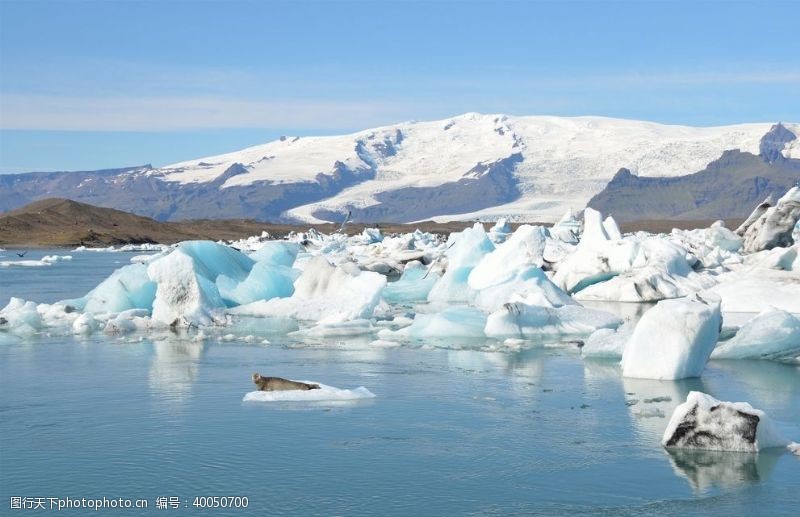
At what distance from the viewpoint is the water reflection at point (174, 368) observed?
36.6 feet

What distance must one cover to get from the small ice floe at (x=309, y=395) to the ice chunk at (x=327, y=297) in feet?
22.9

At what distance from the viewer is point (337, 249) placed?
166 ft

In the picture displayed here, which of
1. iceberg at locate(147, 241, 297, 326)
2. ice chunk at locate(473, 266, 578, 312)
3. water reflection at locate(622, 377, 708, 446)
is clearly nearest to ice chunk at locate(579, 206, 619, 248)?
ice chunk at locate(473, 266, 578, 312)

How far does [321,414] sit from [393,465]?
6.56 feet

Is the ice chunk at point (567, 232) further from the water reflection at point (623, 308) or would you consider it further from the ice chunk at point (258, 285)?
the ice chunk at point (258, 285)

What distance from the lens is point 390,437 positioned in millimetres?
8891

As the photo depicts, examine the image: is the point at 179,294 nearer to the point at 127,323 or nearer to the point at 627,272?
the point at 127,323

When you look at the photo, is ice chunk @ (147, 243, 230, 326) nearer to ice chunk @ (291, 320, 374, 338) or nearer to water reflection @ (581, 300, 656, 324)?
ice chunk @ (291, 320, 374, 338)

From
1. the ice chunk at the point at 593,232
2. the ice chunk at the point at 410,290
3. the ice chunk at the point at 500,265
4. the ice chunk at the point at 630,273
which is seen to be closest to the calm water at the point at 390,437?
the ice chunk at the point at 500,265

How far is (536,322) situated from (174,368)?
20.8ft

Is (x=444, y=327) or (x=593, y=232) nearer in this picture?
(x=444, y=327)

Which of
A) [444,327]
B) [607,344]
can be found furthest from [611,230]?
[607,344]

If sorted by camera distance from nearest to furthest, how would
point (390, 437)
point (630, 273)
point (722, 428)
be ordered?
1. point (722, 428)
2. point (390, 437)
3. point (630, 273)

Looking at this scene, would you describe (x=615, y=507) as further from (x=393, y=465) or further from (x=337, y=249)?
(x=337, y=249)
